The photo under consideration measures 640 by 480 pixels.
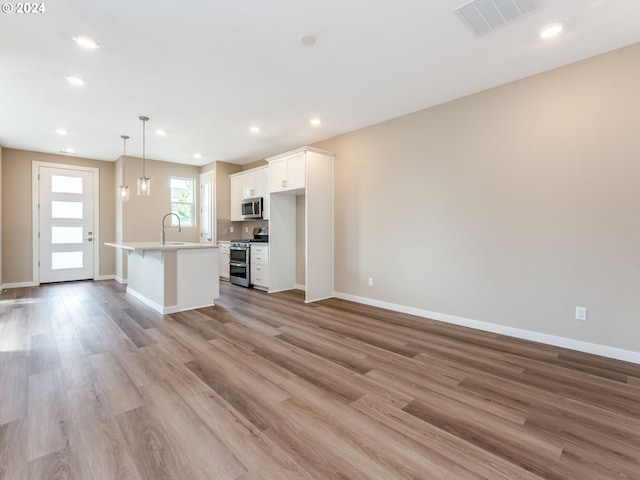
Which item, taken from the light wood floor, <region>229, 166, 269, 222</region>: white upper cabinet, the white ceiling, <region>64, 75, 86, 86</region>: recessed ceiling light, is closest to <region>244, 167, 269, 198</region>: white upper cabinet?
<region>229, 166, 269, 222</region>: white upper cabinet

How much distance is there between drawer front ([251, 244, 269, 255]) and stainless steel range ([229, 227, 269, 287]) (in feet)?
0.37

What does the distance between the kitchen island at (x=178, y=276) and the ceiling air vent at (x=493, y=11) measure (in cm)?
395

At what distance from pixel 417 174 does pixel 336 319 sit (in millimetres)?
2197

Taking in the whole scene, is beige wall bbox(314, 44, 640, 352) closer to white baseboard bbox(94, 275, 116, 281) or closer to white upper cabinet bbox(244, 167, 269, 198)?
white upper cabinet bbox(244, 167, 269, 198)

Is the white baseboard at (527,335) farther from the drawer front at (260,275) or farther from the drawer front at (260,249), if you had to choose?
the drawer front at (260,249)

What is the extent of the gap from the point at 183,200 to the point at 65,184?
2311mm

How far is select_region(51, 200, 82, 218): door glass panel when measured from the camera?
6410 millimetres

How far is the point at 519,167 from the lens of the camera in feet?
10.7

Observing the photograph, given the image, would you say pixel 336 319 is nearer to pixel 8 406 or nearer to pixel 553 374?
pixel 553 374

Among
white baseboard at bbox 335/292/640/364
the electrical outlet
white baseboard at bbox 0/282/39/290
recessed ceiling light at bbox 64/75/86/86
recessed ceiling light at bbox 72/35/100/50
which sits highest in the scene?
recessed ceiling light at bbox 64/75/86/86

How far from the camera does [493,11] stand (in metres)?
2.27

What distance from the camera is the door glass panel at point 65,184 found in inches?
253

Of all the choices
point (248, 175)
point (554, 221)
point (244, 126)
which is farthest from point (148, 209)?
point (554, 221)

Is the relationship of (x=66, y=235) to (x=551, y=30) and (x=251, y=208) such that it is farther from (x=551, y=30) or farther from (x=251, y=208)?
(x=551, y=30)
